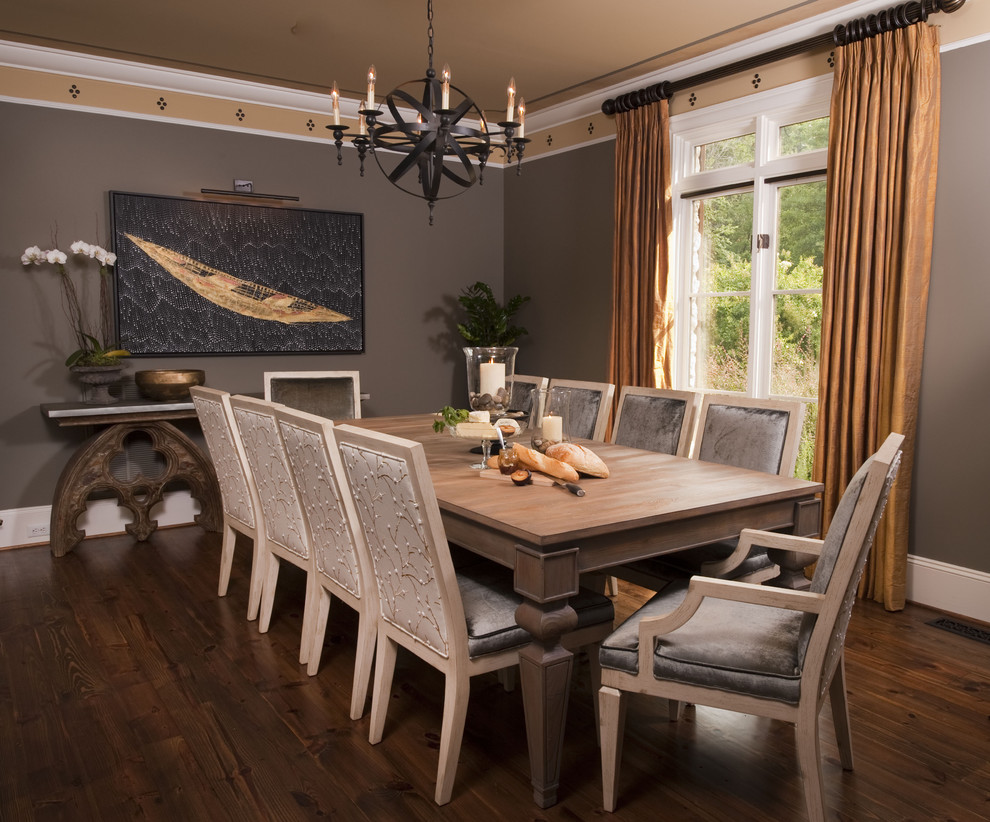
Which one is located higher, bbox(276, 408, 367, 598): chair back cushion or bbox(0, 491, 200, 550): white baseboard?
bbox(276, 408, 367, 598): chair back cushion

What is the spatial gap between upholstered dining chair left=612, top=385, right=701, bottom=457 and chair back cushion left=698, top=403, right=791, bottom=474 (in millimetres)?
93

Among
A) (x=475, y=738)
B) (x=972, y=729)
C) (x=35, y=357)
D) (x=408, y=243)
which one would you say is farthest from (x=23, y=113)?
(x=972, y=729)

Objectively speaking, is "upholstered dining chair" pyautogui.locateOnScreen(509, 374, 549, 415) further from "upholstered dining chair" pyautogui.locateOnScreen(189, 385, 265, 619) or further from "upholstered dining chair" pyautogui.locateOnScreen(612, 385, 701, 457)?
"upholstered dining chair" pyautogui.locateOnScreen(189, 385, 265, 619)

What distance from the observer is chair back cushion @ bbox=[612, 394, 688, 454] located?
133 inches

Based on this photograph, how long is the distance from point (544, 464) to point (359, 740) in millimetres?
1019

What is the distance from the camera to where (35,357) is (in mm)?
4523

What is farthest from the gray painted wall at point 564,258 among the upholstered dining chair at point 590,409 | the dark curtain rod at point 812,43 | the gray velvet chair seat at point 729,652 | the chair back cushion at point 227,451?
the gray velvet chair seat at point 729,652

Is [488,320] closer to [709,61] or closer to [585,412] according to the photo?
[585,412]

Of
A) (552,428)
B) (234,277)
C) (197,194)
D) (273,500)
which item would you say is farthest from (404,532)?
(197,194)

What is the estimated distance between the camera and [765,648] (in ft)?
6.08

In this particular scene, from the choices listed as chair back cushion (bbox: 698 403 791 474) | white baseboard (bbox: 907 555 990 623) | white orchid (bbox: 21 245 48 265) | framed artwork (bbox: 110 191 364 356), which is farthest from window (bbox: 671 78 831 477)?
white orchid (bbox: 21 245 48 265)

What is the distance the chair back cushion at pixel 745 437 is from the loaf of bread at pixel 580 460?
0.75 meters

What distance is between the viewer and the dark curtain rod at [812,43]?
3.35 m

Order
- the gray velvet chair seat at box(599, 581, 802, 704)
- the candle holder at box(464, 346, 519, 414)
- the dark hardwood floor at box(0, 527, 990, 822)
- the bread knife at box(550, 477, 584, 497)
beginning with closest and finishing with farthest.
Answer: the gray velvet chair seat at box(599, 581, 802, 704) → the dark hardwood floor at box(0, 527, 990, 822) → the bread knife at box(550, 477, 584, 497) → the candle holder at box(464, 346, 519, 414)
